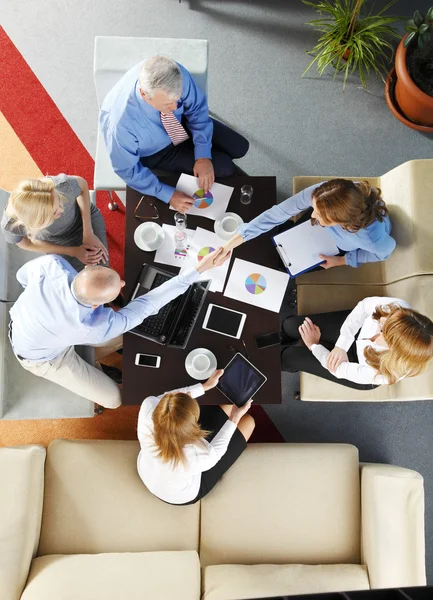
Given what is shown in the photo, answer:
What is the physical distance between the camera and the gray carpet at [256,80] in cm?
315

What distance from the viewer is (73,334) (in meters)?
2.09

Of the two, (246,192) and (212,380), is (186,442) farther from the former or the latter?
(246,192)

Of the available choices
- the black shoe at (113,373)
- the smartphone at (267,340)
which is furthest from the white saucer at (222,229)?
the black shoe at (113,373)

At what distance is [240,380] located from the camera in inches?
86.3

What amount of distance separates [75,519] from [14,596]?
0.39 meters

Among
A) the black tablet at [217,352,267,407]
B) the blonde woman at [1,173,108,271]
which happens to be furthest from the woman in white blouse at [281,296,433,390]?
the blonde woman at [1,173,108,271]

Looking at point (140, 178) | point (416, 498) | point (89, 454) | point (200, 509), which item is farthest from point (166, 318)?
point (416, 498)

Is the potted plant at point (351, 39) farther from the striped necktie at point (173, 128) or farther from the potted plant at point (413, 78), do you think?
the striped necktie at point (173, 128)

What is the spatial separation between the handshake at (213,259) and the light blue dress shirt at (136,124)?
0.37 m

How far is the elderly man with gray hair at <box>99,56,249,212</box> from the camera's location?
1.97 meters

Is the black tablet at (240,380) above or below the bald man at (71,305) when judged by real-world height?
below

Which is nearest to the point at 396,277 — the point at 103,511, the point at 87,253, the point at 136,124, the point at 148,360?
the point at 148,360

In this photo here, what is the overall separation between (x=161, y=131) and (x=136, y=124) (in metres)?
0.18

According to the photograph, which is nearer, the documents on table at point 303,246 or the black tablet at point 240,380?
the black tablet at point 240,380
